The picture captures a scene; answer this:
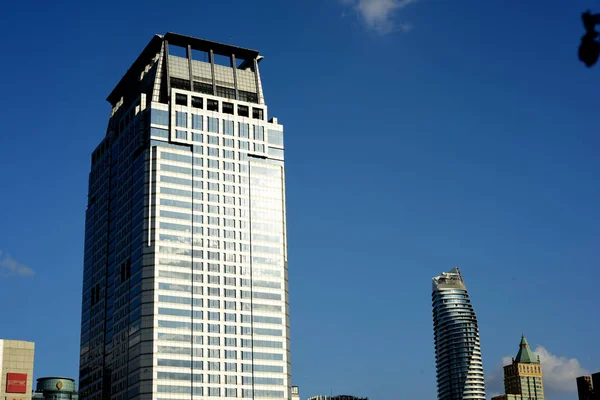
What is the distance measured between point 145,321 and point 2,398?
117 ft

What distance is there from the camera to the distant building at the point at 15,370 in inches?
7637

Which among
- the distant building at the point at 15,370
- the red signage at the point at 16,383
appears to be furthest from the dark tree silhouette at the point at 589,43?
the red signage at the point at 16,383

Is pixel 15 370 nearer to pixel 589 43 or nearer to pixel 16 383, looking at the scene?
pixel 16 383

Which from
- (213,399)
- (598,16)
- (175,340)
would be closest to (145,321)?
(175,340)

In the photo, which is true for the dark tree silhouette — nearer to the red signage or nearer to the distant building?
the distant building

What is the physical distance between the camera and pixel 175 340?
199875 mm

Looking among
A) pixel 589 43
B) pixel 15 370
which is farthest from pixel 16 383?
pixel 589 43

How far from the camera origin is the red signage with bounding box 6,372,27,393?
637 ft

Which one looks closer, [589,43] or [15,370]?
[589,43]

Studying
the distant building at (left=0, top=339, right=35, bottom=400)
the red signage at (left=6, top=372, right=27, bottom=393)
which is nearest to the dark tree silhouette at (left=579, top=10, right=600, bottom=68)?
the distant building at (left=0, top=339, right=35, bottom=400)

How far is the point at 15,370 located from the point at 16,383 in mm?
2928

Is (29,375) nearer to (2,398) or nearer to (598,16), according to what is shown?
(2,398)

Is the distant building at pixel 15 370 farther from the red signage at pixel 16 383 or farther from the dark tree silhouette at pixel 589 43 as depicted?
the dark tree silhouette at pixel 589 43

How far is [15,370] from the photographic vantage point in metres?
196
